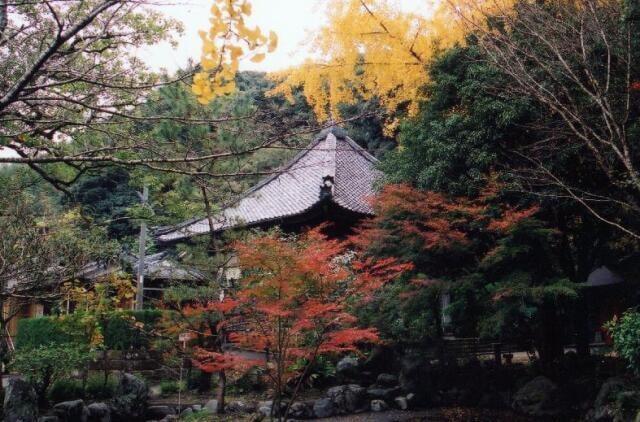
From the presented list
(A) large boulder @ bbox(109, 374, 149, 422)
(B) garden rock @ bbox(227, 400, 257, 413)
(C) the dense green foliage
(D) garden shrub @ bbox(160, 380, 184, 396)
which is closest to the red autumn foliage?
(C) the dense green foliage

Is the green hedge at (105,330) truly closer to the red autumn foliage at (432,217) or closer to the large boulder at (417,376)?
the large boulder at (417,376)

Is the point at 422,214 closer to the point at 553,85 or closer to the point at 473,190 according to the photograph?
the point at 473,190

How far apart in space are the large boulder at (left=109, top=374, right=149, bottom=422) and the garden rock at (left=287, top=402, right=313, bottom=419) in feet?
8.25

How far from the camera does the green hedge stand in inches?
376

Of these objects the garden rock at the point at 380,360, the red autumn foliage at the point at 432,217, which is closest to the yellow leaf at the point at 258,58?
Answer: the red autumn foliage at the point at 432,217

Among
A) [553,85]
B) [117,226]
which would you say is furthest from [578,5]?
[117,226]

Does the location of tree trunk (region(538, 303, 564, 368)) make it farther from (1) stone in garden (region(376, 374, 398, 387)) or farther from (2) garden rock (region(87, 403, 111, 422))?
(2) garden rock (region(87, 403, 111, 422))

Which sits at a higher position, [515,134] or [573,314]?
[515,134]

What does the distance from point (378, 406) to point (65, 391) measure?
5497 mm

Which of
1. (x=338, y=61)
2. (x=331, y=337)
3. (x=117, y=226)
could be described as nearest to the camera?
(x=331, y=337)

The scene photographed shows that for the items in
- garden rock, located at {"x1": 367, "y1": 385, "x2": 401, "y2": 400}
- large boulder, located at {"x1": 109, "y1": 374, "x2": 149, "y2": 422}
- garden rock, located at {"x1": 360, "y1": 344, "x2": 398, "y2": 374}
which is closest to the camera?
large boulder, located at {"x1": 109, "y1": 374, "x2": 149, "y2": 422}

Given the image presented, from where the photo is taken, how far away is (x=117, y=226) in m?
26.8

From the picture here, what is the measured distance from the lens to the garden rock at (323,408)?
Answer: 835 centimetres

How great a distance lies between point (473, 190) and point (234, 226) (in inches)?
164
